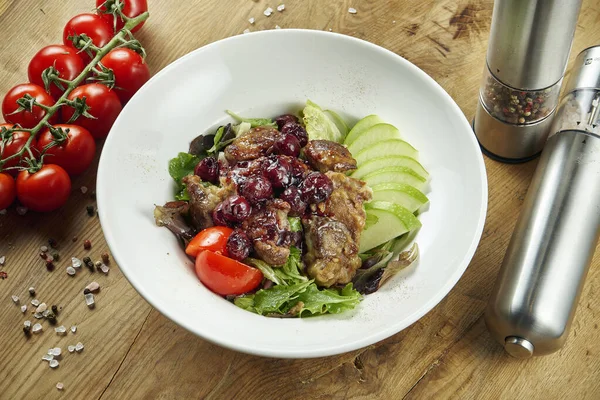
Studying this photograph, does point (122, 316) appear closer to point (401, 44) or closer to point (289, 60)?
point (289, 60)

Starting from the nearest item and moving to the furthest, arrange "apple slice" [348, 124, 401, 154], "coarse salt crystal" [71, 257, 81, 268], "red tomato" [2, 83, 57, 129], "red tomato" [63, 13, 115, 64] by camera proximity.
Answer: "apple slice" [348, 124, 401, 154] → "coarse salt crystal" [71, 257, 81, 268] → "red tomato" [2, 83, 57, 129] → "red tomato" [63, 13, 115, 64]

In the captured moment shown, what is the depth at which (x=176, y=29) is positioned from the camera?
13.8 feet

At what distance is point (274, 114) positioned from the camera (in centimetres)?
367

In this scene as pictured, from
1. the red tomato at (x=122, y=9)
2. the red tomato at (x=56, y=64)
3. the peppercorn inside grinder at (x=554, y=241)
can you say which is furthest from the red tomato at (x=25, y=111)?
the peppercorn inside grinder at (x=554, y=241)

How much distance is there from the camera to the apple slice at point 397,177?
328 cm

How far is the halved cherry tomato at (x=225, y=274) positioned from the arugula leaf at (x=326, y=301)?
225mm

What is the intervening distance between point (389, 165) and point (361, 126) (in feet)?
0.95

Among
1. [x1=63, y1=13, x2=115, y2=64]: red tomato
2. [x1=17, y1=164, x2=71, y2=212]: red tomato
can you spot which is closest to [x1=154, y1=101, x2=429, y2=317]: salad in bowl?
[x1=17, y1=164, x2=71, y2=212]: red tomato

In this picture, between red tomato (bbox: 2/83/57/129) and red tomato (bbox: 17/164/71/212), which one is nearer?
red tomato (bbox: 17/164/71/212)

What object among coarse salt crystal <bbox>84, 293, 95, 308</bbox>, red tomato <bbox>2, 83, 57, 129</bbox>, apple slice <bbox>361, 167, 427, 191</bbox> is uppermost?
red tomato <bbox>2, 83, 57, 129</bbox>

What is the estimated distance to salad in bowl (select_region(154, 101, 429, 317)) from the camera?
10.0 ft

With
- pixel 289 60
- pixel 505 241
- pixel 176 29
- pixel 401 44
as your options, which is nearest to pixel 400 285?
pixel 505 241

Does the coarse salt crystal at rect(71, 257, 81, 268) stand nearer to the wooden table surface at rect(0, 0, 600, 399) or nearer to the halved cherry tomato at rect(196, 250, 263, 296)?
the wooden table surface at rect(0, 0, 600, 399)

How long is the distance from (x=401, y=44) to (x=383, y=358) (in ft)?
5.98
